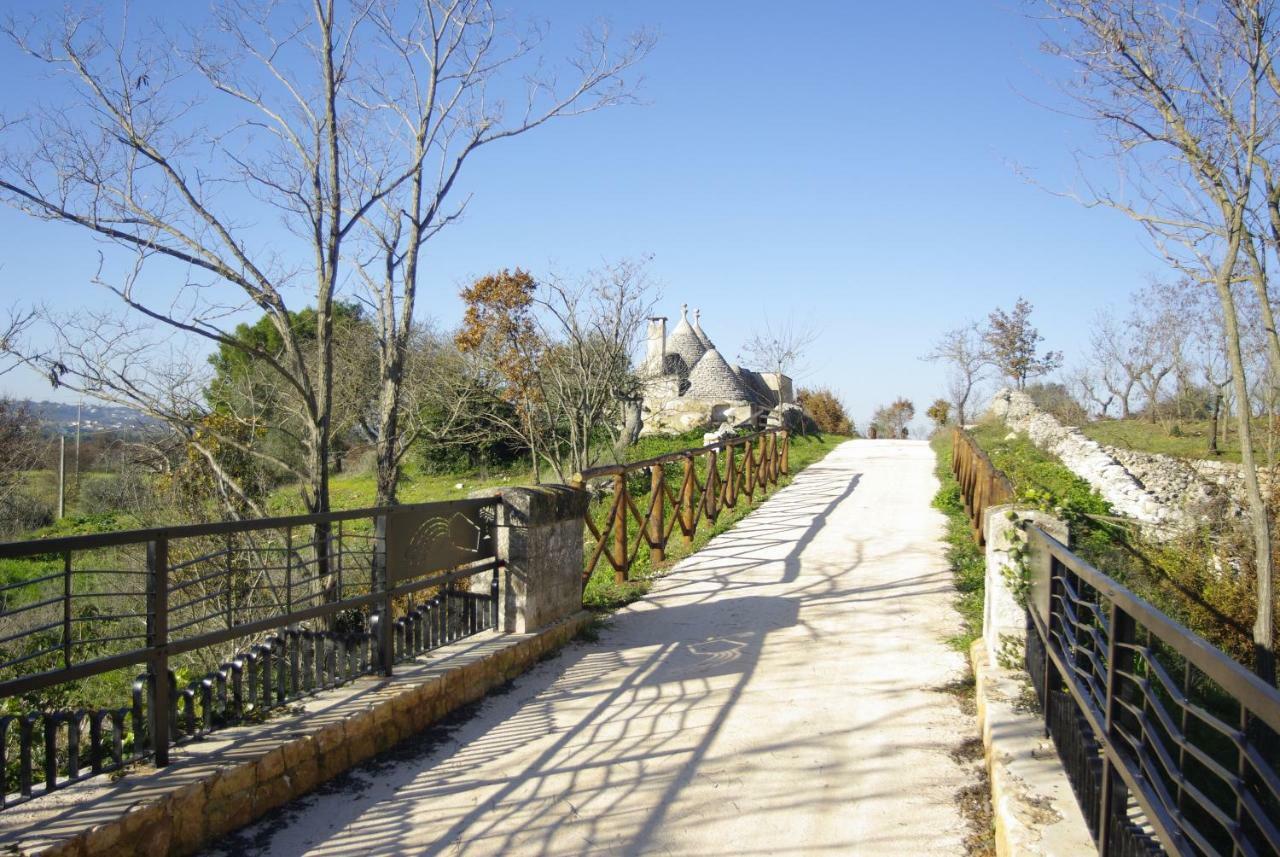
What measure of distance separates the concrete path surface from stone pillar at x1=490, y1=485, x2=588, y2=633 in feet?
1.34

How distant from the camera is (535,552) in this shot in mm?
6449

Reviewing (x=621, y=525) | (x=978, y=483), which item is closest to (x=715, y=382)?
(x=978, y=483)

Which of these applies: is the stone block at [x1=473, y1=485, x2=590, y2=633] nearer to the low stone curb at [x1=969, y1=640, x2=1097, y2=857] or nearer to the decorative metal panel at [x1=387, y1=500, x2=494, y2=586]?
the decorative metal panel at [x1=387, y1=500, x2=494, y2=586]

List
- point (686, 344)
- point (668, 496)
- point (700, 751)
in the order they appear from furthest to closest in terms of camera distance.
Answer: point (686, 344), point (668, 496), point (700, 751)

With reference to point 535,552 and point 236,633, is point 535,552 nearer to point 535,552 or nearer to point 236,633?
point 535,552

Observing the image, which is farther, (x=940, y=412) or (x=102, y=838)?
(x=940, y=412)

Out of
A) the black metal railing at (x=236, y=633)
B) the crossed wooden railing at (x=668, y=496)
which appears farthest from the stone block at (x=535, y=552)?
the crossed wooden railing at (x=668, y=496)

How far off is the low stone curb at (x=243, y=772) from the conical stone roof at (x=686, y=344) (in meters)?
36.2

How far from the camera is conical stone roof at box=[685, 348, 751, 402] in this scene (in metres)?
36.2

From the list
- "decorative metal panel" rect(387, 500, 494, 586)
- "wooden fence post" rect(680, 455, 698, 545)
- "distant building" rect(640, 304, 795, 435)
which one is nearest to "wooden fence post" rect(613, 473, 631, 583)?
"wooden fence post" rect(680, 455, 698, 545)

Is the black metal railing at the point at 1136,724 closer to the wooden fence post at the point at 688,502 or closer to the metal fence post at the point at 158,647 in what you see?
the metal fence post at the point at 158,647

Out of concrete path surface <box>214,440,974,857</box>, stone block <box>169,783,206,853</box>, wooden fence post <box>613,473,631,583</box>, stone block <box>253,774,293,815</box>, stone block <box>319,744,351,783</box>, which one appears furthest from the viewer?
wooden fence post <box>613,473,631,583</box>

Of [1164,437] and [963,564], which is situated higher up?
[1164,437]

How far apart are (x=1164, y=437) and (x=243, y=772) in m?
25.4
